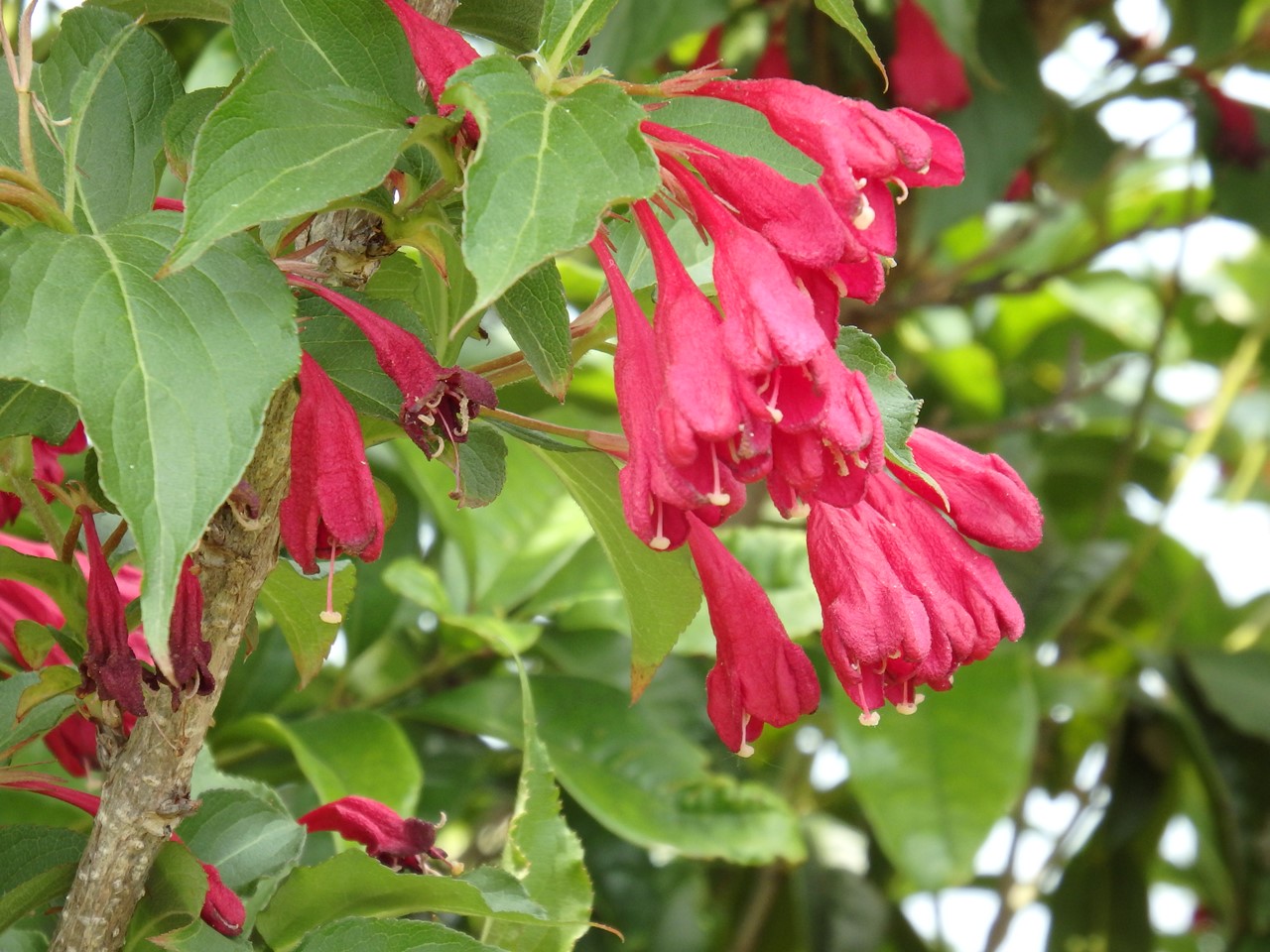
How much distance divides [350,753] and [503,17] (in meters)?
0.55

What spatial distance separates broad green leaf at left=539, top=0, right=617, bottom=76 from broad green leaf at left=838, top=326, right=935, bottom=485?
0.48 ft

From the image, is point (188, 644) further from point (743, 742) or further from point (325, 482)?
point (743, 742)

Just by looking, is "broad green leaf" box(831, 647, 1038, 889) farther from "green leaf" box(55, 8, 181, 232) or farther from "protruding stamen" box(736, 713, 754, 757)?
"green leaf" box(55, 8, 181, 232)

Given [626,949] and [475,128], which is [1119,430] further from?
[475,128]

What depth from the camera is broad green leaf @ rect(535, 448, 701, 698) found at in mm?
582

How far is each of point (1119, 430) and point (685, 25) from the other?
104 centimetres

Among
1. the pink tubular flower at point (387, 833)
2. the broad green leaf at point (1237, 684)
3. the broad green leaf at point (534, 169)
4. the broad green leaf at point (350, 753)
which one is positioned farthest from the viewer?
the broad green leaf at point (1237, 684)

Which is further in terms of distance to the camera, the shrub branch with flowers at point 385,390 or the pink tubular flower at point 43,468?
the pink tubular flower at point 43,468

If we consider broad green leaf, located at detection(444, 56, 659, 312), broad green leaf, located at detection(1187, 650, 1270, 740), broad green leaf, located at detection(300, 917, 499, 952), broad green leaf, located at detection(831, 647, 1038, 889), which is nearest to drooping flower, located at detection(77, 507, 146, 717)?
broad green leaf, located at detection(300, 917, 499, 952)

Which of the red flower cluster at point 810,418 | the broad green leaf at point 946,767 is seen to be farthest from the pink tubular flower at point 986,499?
the broad green leaf at point 946,767

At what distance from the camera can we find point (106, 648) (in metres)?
0.52

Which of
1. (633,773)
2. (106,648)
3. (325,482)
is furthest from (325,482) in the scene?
(633,773)

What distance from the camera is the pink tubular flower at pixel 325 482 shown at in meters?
0.50

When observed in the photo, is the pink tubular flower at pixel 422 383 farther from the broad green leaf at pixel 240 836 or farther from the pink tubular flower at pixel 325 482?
the broad green leaf at pixel 240 836
